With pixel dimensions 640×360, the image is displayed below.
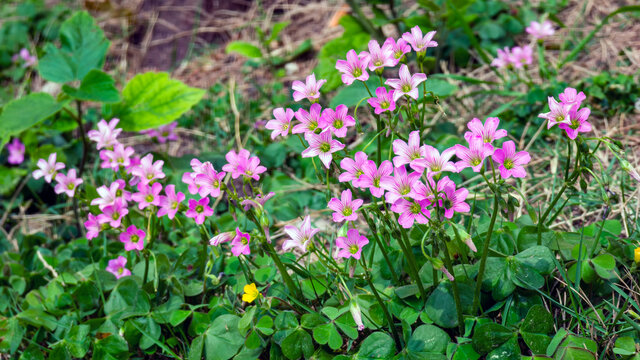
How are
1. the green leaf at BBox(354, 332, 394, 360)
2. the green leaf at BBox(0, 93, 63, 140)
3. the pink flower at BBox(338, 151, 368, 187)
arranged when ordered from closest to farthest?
the pink flower at BBox(338, 151, 368, 187), the green leaf at BBox(354, 332, 394, 360), the green leaf at BBox(0, 93, 63, 140)

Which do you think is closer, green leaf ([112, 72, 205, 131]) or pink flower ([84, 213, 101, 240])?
pink flower ([84, 213, 101, 240])

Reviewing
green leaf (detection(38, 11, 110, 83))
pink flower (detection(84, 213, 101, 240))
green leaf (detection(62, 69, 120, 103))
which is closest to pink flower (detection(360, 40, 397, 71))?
pink flower (detection(84, 213, 101, 240))

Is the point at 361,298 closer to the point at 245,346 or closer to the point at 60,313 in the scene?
the point at 245,346

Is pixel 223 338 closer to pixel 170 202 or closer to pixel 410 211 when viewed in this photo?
pixel 170 202

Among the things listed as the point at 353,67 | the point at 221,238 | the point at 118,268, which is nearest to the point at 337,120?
the point at 353,67

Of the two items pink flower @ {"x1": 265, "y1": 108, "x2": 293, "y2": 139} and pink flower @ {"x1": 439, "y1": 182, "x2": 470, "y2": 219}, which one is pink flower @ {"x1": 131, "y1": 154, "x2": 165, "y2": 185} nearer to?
pink flower @ {"x1": 265, "y1": 108, "x2": 293, "y2": 139}

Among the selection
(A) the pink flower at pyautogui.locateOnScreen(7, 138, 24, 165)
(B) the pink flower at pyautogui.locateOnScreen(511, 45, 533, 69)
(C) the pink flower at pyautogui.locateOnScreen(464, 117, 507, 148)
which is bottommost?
(A) the pink flower at pyautogui.locateOnScreen(7, 138, 24, 165)

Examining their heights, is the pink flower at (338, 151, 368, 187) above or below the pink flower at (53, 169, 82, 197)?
above
